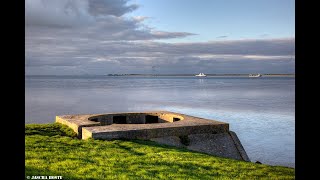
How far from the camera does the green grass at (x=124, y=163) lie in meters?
10.9

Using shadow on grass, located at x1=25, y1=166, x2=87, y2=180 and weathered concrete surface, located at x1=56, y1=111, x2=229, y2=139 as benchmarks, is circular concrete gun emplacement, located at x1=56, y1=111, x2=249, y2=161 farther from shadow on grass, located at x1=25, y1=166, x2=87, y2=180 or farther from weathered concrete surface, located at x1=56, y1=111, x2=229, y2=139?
shadow on grass, located at x1=25, y1=166, x2=87, y2=180

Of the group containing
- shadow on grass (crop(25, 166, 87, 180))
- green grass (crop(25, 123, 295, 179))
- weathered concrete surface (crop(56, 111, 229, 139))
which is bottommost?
green grass (crop(25, 123, 295, 179))

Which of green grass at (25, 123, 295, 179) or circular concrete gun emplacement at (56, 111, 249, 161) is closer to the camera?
green grass at (25, 123, 295, 179)

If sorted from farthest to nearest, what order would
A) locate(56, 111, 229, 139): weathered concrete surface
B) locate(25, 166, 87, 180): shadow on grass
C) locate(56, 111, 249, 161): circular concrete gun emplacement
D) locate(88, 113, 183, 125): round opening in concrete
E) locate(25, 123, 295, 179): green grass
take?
1. locate(88, 113, 183, 125): round opening in concrete
2. locate(56, 111, 249, 161): circular concrete gun emplacement
3. locate(56, 111, 229, 139): weathered concrete surface
4. locate(25, 123, 295, 179): green grass
5. locate(25, 166, 87, 180): shadow on grass

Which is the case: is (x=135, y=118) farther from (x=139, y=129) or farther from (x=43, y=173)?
(x=43, y=173)

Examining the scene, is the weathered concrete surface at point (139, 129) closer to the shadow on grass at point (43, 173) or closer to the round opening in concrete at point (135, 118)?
the round opening in concrete at point (135, 118)

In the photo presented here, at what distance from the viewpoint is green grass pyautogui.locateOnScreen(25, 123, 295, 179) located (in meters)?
10.9

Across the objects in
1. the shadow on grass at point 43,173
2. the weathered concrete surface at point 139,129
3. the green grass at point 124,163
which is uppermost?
the weathered concrete surface at point 139,129

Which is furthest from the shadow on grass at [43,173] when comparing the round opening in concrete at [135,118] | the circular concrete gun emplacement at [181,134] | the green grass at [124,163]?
the round opening in concrete at [135,118]

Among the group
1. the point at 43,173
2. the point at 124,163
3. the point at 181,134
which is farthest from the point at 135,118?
the point at 43,173

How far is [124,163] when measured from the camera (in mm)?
12492

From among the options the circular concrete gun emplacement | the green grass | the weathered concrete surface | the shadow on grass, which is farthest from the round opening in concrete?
the shadow on grass

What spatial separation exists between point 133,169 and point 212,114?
3572 centimetres
